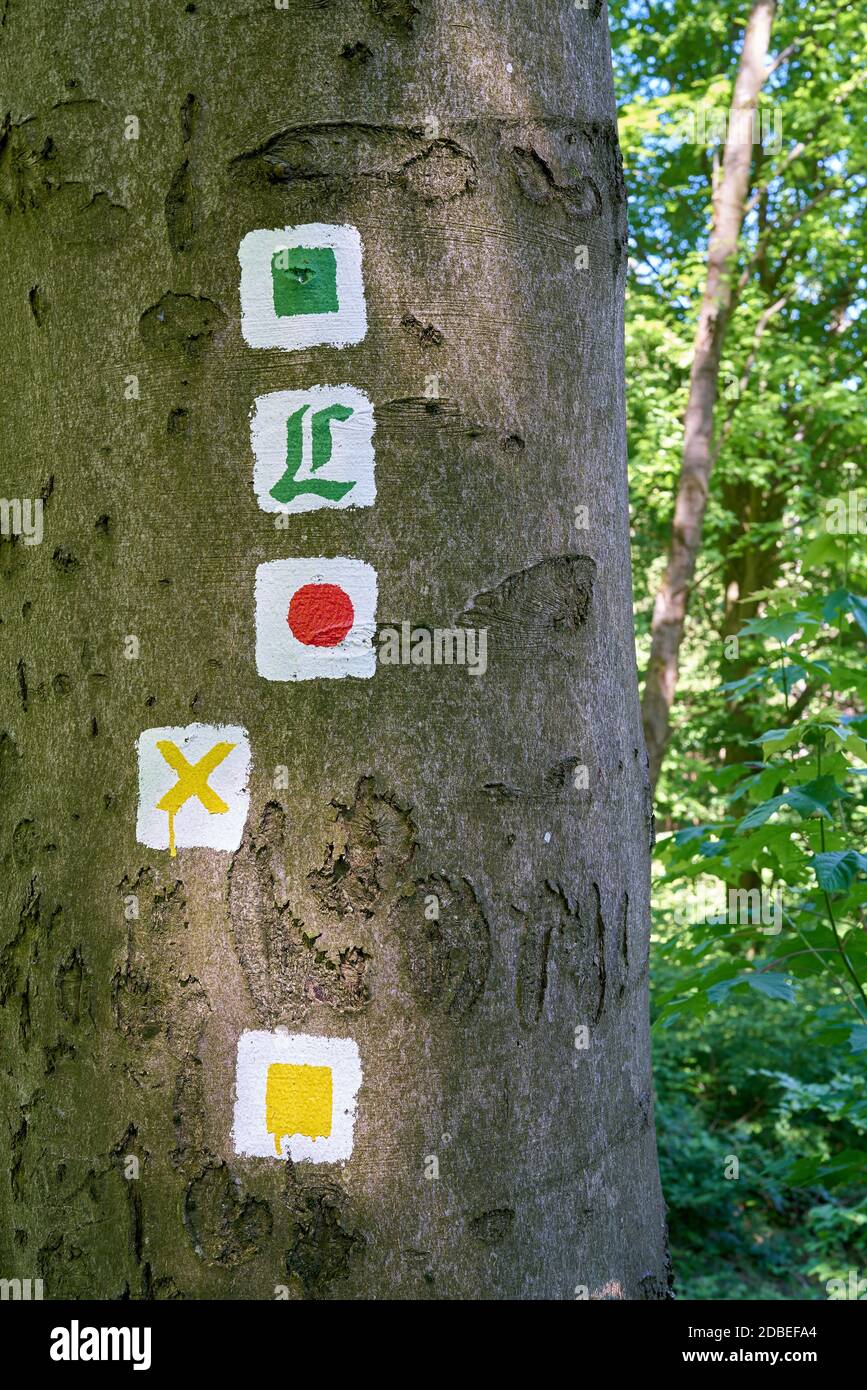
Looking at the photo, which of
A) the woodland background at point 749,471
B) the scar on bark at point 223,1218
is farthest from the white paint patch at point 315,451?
the woodland background at point 749,471

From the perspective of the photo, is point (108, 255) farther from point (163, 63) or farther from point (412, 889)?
point (412, 889)

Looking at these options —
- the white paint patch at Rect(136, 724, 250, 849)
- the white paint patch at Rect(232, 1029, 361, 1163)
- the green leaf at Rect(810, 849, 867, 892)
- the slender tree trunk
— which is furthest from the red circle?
the slender tree trunk

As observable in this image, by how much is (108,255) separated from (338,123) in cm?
27

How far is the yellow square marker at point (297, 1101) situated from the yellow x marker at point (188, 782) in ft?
0.79

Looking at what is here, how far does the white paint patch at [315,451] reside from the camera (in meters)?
1.09

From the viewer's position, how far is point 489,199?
3.73ft

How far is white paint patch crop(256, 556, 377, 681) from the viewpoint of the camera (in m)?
1.08

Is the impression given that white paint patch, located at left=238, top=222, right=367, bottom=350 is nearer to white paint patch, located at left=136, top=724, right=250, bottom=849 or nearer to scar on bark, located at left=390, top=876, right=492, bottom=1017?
white paint patch, located at left=136, top=724, right=250, bottom=849

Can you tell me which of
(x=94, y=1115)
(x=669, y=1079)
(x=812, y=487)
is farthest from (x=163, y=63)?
(x=812, y=487)

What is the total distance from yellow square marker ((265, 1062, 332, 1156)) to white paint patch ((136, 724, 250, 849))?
8.7 inches

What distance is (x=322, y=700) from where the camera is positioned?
1.08m

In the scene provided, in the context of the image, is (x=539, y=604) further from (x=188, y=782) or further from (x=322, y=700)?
(x=188, y=782)

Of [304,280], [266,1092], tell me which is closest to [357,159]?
[304,280]
